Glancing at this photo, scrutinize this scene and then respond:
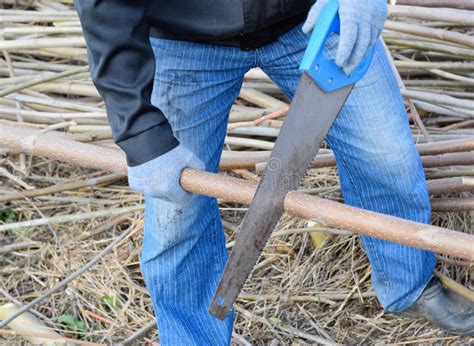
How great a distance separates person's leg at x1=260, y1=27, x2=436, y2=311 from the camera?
2162mm

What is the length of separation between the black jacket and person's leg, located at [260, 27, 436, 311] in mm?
140

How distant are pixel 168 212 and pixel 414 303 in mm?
752

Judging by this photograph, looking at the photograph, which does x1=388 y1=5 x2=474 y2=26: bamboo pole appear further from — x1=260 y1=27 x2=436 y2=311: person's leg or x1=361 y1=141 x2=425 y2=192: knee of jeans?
x1=361 y1=141 x2=425 y2=192: knee of jeans

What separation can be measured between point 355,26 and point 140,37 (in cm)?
48

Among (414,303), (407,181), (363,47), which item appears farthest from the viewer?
(414,303)

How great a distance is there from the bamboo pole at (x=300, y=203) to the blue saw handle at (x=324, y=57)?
24 centimetres

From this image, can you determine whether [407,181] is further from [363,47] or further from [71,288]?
[71,288]

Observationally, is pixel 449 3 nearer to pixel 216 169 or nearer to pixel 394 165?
pixel 394 165

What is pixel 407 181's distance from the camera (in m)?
2.26

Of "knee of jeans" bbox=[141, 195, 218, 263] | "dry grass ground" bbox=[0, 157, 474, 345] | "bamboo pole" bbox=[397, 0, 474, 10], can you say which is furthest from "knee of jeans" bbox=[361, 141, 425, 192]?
"bamboo pole" bbox=[397, 0, 474, 10]

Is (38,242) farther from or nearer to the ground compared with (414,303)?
nearer to the ground

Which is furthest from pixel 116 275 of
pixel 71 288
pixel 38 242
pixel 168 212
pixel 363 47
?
pixel 363 47

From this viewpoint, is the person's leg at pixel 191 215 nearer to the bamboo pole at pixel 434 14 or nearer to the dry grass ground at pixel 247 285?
the dry grass ground at pixel 247 285

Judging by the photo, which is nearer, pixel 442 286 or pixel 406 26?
pixel 442 286
